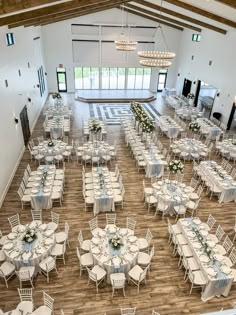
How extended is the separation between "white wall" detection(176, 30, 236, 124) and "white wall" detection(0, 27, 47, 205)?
1280 cm

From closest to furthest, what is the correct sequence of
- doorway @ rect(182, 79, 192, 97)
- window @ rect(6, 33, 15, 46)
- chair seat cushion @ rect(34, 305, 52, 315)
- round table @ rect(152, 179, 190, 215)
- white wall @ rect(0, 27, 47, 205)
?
chair seat cushion @ rect(34, 305, 52, 315)
round table @ rect(152, 179, 190, 215)
white wall @ rect(0, 27, 47, 205)
window @ rect(6, 33, 15, 46)
doorway @ rect(182, 79, 192, 97)

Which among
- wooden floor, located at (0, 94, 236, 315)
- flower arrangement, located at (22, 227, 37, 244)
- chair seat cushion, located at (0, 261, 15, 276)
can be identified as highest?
flower arrangement, located at (22, 227, 37, 244)

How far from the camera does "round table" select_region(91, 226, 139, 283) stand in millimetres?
6512

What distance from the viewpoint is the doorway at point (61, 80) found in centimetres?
2375

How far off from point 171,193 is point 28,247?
200 inches

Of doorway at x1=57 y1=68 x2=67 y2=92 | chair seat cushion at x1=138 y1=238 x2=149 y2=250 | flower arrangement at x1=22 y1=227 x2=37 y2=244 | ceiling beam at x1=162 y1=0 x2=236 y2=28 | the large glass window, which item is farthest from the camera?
the large glass window

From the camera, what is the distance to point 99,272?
6.53 meters

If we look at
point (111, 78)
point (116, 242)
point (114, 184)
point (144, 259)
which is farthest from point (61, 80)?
point (144, 259)

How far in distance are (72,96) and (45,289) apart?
19.5 meters

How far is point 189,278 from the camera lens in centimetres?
671

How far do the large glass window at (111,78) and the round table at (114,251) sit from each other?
65.2 feet

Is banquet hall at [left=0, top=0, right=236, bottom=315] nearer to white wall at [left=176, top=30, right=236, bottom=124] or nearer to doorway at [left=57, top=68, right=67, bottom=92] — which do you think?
white wall at [left=176, top=30, right=236, bottom=124]

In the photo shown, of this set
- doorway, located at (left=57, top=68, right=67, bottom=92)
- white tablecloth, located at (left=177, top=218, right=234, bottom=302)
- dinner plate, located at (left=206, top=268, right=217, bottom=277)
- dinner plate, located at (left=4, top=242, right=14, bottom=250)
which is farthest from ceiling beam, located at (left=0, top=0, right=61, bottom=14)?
doorway, located at (left=57, top=68, right=67, bottom=92)

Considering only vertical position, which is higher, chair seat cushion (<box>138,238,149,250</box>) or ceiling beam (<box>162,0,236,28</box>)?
ceiling beam (<box>162,0,236,28</box>)
